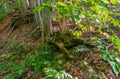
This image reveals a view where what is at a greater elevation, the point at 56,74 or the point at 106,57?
the point at 106,57

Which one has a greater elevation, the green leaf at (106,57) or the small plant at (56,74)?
the green leaf at (106,57)

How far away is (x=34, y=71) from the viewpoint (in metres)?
4.61

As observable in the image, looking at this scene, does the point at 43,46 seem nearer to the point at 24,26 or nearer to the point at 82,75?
the point at 82,75

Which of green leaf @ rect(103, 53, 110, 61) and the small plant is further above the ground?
green leaf @ rect(103, 53, 110, 61)

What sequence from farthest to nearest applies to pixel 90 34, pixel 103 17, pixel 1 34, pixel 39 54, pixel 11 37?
pixel 1 34 < pixel 11 37 < pixel 90 34 < pixel 39 54 < pixel 103 17

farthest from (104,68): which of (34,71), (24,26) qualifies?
(24,26)

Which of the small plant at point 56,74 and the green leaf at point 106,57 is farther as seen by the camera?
the small plant at point 56,74

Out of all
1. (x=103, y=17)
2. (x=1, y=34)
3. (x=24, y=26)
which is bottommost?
(x=1, y=34)

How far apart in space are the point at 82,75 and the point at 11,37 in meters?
4.30

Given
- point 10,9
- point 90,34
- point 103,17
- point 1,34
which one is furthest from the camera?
point 10,9

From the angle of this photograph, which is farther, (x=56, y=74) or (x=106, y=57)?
(x=56, y=74)

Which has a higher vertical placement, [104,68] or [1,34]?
[104,68]

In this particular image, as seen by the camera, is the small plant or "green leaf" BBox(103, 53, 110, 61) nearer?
"green leaf" BBox(103, 53, 110, 61)

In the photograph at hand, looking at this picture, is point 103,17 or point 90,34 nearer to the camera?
point 103,17
